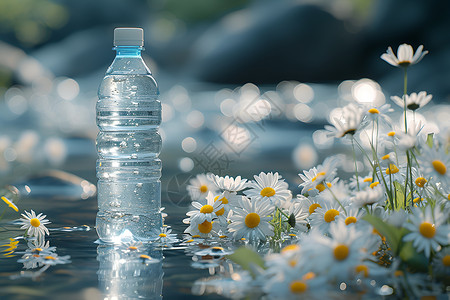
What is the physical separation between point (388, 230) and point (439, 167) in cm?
28

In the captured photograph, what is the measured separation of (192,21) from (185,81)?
895 inches

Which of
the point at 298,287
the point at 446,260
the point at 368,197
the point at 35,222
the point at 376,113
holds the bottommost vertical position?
the point at 298,287

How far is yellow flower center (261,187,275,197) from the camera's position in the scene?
309cm

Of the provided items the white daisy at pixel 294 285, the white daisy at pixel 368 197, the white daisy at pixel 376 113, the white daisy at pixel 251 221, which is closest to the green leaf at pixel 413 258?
the white daisy at pixel 368 197

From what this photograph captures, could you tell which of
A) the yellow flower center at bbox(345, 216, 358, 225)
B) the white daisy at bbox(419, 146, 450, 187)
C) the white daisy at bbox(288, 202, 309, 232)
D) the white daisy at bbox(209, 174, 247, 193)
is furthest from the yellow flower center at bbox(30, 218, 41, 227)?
the white daisy at bbox(419, 146, 450, 187)

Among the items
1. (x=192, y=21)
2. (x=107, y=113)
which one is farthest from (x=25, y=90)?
(x=192, y=21)

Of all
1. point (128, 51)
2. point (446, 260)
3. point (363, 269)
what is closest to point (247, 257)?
point (363, 269)

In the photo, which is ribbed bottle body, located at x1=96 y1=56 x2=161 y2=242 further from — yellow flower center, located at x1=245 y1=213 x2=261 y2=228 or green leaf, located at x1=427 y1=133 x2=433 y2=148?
green leaf, located at x1=427 y1=133 x2=433 y2=148

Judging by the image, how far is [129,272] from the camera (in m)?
2.66

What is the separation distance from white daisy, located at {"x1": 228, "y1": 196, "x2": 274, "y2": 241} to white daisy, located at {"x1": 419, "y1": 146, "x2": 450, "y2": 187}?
779 millimetres

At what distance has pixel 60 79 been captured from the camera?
21.6 m

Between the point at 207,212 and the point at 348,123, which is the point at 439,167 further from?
the point at 207,212

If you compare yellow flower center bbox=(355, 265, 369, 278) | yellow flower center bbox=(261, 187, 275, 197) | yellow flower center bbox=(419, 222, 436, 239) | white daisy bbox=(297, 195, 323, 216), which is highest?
yellow flower center bbox=(261, 187, 275, 197)

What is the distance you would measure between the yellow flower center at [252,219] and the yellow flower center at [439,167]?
34.0 inches
